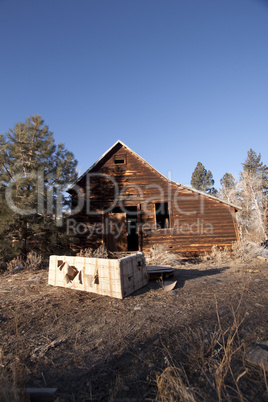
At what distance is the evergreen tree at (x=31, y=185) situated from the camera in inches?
357

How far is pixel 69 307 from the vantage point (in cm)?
456

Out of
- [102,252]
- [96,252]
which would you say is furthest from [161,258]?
[96,252]

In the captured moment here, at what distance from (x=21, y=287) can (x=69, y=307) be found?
2.58 metres

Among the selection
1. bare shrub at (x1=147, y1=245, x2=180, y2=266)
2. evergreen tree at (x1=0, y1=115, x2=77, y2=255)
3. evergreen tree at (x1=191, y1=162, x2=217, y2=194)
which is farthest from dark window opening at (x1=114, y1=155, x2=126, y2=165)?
evergreen tree at (x1=191, y1=162, x2=217, y2=194)

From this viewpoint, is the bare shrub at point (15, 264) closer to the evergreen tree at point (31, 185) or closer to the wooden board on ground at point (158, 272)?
the evergreen tree at point (31, 185)

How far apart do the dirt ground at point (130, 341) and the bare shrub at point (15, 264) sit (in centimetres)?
341

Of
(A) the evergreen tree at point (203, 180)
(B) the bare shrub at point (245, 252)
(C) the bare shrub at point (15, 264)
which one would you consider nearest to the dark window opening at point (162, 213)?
(B) the bare shrub at point (245, 252)

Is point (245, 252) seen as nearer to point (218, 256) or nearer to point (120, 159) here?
point (218, 256)

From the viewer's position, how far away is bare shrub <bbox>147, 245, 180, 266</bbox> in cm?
986

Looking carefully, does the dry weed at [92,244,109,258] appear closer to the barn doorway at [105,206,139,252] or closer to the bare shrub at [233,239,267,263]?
the barn doorway at [105,206,139,252]

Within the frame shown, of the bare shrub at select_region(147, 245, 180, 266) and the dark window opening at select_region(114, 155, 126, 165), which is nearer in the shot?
the bare shrub at select_region(147, 245, 180, 266)

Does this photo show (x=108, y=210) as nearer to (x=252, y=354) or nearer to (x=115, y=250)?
(x=115, y=250)

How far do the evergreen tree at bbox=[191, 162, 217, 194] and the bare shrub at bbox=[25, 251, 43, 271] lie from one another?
3739 centimetres

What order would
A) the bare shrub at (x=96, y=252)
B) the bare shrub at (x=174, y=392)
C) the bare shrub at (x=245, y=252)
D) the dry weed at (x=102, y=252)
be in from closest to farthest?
the bare shrub at (x=174, y=392)
the bare shrub at (x=96, y=252)
the dry weed at (x=102, y=252)
the bare shrub at (x=245, y=252)
